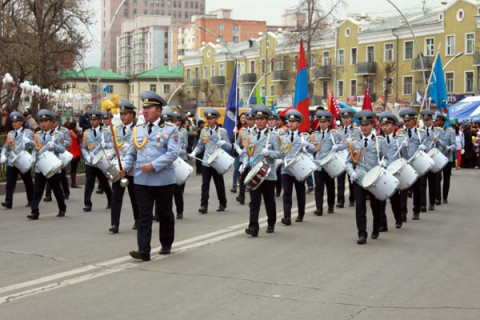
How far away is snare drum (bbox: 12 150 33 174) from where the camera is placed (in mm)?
15634

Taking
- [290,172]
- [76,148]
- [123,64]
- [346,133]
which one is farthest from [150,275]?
[123,64]

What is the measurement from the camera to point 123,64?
563 feet

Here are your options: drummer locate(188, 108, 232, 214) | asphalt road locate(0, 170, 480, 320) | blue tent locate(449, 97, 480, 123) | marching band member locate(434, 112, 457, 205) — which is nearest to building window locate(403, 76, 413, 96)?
blue tent locate(449, 97, 480, 123)

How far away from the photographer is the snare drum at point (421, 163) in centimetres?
1508

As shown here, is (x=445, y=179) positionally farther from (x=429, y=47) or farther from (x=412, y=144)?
(x=429, y=47)

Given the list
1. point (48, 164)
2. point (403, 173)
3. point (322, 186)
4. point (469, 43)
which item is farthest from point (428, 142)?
point (469, 43)

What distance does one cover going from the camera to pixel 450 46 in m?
61.7

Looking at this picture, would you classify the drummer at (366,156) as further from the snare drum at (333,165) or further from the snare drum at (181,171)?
the snare drum at (333,165)

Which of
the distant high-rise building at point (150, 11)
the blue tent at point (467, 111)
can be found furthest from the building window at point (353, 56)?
the distant high-rise building at point (150, 11)

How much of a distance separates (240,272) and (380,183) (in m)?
3.28

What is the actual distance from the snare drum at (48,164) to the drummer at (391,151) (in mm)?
5637

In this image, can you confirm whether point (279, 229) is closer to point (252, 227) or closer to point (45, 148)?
point (252, 227)

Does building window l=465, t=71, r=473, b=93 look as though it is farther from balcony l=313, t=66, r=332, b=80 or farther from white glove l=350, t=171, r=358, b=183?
white glove l=350, t=171, r=358, b=183

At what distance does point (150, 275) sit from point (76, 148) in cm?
1334
